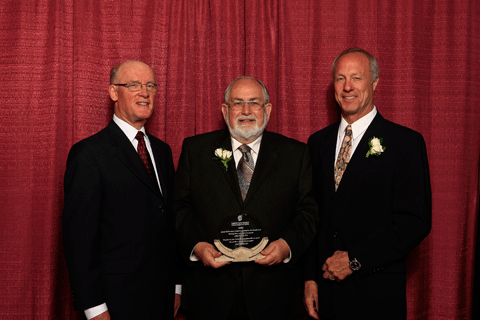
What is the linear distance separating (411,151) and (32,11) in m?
2.76

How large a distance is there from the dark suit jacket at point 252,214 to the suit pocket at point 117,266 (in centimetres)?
29

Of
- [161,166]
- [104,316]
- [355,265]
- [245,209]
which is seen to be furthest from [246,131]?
[104,316]

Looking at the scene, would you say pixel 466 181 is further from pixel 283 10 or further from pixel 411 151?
pixel 283 10

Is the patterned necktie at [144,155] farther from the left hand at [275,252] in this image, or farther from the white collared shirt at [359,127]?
the white collared shirt at [359,127]

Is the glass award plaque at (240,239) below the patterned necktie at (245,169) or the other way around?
below

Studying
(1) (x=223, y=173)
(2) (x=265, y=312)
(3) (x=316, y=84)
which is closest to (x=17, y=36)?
(1) (x=223, y=173)

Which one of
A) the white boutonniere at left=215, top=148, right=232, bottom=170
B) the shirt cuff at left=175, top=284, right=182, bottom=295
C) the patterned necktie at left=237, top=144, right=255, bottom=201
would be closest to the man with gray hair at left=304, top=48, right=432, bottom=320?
the patterned necktie at left=237, top=144, right=255, bottom=201

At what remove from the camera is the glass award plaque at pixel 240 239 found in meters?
1.72

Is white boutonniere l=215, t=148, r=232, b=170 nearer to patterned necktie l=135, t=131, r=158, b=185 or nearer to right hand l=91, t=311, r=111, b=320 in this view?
patterned necktie l=135, t=131, r=158, b=185

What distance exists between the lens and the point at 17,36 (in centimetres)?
259

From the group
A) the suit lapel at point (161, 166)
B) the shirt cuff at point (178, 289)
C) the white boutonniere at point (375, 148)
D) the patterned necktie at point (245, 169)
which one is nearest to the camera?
the white boutonniere at point (375, 148)

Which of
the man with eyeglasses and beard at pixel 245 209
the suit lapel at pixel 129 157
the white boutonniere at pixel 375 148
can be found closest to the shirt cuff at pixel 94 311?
the man with eyeglasses and beard at pixel 245 209

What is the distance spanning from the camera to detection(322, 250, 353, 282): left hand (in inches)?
72.3

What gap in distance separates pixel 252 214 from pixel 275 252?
229 mm
